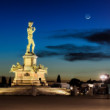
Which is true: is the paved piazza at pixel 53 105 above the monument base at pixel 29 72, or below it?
below

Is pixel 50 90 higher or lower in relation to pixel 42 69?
lower

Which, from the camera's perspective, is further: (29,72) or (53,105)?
(29,72)

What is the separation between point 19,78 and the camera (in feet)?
150

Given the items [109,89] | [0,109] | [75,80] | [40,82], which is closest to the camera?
[0,109]

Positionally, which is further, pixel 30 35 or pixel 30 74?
pixel 30 35

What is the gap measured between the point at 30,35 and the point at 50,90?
12.5 metres

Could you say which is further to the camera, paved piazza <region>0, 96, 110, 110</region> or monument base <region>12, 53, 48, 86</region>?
monument base <region>12, 53, 48, 86</region>

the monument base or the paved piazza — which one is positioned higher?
the monument base

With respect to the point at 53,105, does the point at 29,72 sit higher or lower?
higher

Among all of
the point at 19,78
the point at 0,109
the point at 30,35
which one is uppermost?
the point at 30,35

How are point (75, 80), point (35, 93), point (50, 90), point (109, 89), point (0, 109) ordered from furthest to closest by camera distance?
point (75, 80) < point (109, 89) < point (50, 90) < point (35, 93) < point (0, 109)

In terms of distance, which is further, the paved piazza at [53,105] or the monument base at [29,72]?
the monument base at [29,72]

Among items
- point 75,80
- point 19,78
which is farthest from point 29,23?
point 75,80

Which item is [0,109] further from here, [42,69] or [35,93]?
[42,69]
